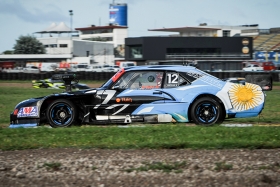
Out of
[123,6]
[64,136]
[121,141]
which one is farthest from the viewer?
[123,6]

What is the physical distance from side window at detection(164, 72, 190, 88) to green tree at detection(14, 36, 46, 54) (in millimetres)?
89174

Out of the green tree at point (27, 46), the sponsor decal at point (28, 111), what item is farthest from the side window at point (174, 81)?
the green tree at point (27, 46)

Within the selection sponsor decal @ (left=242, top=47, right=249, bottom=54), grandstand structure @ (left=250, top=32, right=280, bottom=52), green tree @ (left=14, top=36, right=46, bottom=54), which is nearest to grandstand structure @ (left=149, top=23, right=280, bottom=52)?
grandstand structure @ (left=250, top=32, right=280, bottom=52)

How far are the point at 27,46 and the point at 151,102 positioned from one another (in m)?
89.9

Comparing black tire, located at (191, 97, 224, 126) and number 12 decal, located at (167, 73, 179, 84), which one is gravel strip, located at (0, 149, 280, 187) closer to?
black tire, located at (191, 97, 224, 126)

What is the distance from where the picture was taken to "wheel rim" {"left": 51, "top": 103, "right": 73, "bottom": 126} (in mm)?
10258

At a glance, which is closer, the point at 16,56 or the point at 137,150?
the point at 137,150

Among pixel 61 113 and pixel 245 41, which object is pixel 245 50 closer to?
pixel 245 41

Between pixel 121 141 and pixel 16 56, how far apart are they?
80225mm

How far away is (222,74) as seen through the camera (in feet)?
119

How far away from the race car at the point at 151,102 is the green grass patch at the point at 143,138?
1119 mm

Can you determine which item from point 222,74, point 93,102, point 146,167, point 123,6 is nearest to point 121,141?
point 146,167

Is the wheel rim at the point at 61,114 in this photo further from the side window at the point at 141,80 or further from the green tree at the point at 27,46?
the green tree at the point at 27,46

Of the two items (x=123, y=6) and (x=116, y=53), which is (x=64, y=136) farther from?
(x=123, y=6)
